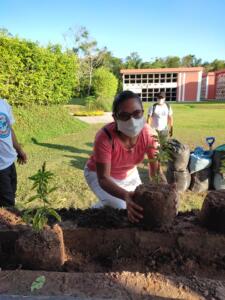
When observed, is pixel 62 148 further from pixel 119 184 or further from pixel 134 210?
pixel 134 210

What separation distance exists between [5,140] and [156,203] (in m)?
2.17

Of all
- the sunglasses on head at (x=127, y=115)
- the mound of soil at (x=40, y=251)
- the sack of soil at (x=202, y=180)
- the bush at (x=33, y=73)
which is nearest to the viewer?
the mound of soil at (x=40, y=251)

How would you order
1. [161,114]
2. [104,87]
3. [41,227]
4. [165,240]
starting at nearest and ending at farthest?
[41,227]
[165,240]
[161,114]
[104,87]

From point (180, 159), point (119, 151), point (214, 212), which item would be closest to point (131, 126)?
point (119, 151)

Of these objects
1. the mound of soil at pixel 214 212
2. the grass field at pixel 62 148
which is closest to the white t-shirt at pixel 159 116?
the grass field at pixel 62 148

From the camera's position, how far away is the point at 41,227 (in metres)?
1.77

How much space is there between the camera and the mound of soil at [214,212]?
190cm

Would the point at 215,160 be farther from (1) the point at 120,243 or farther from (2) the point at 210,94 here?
(2) the point at 210,94

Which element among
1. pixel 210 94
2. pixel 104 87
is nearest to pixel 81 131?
pixel 104 87

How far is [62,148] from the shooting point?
9453 mm

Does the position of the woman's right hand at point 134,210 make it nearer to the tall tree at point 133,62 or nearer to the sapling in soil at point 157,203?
the sapling in soil at point 157,203

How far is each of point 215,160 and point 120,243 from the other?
12.4 feet

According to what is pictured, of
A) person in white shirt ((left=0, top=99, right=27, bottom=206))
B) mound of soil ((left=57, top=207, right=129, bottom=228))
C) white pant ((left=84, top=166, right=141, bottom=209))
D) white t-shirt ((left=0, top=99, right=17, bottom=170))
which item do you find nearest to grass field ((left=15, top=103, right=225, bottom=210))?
person in white shirt ((left=0, top=99, right=27, bottom=206))

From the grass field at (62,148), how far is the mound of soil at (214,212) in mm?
2826
